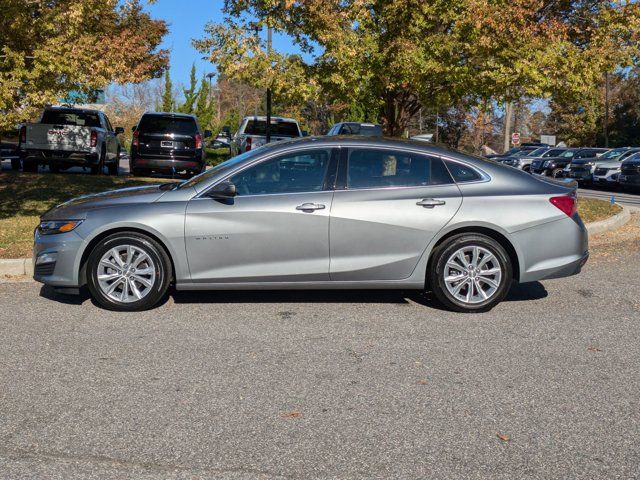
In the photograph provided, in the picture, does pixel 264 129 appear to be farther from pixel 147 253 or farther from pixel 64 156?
pixel 147 253

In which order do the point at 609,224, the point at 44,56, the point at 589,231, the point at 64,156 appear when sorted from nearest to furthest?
the point at 44,56 < the point at 589,231 < the point at 609,224 < the point at 64,156

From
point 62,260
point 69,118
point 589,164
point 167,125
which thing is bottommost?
point 62,260

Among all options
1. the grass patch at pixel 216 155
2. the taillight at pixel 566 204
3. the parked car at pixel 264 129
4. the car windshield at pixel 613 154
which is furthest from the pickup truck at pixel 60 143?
the car windshield at pixel 613 154

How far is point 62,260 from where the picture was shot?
6.91 meters

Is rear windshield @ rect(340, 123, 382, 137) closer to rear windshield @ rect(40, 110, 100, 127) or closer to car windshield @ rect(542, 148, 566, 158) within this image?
rear windshield @ rect(40, 110, 100, 127)

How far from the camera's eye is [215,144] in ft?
141

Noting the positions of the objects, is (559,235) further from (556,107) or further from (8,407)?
(556,107)

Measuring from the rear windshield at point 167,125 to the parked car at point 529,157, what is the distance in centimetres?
2130

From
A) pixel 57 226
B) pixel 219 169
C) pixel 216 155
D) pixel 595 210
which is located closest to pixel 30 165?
pixel 57 226

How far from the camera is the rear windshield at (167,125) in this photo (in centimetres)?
2039

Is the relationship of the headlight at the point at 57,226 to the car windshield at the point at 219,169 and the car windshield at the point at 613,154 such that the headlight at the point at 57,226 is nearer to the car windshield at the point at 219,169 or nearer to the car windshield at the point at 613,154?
the car windshield at the point at 219,169

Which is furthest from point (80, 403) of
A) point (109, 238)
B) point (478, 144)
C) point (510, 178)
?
point (478, 144)

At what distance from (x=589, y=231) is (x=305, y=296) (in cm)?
562

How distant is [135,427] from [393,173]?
3778 mm
